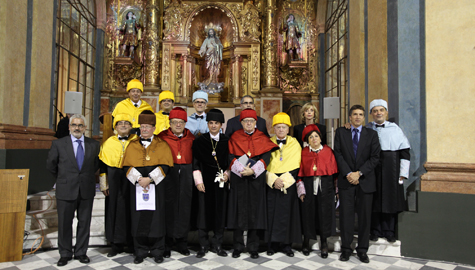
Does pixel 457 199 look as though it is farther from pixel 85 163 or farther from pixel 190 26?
pixel 190 26

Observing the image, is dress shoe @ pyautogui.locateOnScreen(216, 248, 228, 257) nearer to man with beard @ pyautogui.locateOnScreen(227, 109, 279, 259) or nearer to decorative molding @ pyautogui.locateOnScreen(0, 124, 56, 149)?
man with beard @ pyautogui.locateOnScreen(227, 109, 279, 259)

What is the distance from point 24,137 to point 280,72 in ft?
26.3

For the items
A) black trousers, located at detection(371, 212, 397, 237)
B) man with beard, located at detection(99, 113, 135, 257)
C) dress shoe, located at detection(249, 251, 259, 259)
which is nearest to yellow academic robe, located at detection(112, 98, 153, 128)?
man with beard, located at detection(99, 113, 135, 257)

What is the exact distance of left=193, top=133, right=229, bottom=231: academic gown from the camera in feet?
13.3

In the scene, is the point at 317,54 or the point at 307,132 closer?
the point at 307,132

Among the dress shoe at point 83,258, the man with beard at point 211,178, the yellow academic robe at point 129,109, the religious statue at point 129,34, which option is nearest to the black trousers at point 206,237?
the man with beard at point 211,178

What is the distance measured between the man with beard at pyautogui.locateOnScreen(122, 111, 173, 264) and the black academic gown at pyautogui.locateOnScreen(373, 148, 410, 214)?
2647 mm

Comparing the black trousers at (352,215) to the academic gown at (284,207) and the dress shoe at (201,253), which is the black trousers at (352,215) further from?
the dress shoe at (201,253)

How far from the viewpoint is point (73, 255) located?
410 centimetres

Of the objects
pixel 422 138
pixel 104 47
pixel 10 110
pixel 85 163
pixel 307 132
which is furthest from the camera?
pixel 104 47

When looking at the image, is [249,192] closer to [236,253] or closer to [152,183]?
[236,253]

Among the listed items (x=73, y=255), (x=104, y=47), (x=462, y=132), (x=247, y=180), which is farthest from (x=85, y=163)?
(x=104, y=47)

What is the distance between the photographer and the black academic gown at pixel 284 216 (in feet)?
13.3

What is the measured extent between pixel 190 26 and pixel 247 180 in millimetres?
8733
